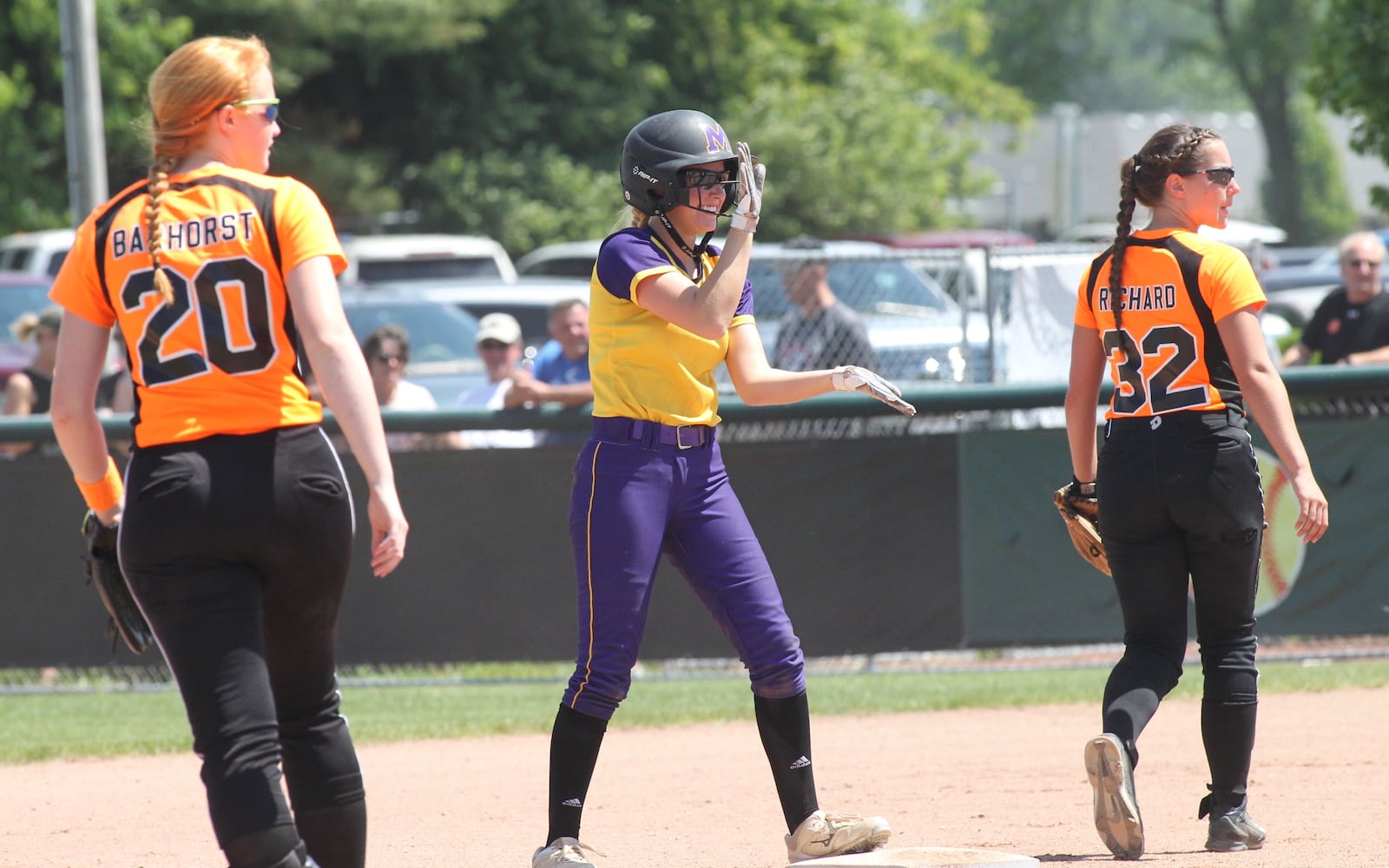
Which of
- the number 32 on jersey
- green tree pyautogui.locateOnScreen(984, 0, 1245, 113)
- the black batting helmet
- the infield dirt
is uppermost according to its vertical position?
green tree pyautogui.locateOnScreen(984, 0, 1245, 113)

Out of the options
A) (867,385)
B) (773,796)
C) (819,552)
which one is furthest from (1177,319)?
(819,552)

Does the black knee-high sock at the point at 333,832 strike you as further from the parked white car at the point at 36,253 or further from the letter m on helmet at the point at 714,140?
the parked white car at the point at 36,253

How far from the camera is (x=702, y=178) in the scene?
4.54 metres

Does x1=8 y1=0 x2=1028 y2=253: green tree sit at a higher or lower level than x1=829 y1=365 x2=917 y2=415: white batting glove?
higher

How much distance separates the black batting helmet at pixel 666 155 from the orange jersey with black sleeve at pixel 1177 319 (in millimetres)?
1176

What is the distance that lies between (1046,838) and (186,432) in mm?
2964

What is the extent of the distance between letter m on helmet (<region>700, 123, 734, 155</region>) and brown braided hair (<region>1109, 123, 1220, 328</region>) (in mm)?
1160

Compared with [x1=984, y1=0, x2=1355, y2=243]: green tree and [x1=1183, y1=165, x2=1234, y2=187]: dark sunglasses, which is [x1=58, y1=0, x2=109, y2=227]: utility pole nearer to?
[x1=1183, y1=165, x2=1234, y2=187]: dark sunglasses

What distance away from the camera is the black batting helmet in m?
4.49

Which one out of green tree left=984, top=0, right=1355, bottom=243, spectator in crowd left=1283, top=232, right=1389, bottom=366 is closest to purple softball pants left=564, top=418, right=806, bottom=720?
spectator in crowd left=1283, top=232, right=1389, bottom=366

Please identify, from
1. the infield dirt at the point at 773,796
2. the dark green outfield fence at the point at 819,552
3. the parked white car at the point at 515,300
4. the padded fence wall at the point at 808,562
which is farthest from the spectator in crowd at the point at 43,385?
the parked white car at the point at 515,300

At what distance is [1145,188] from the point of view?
4.90 m

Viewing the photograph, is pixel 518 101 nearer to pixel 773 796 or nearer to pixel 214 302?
pixel 773 796

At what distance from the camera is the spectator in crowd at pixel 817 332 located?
10.0m
